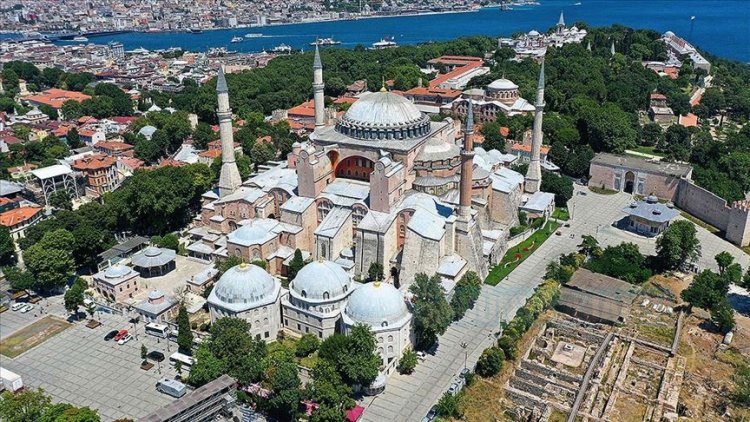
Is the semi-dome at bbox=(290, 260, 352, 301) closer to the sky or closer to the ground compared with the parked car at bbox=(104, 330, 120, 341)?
closer to the sky

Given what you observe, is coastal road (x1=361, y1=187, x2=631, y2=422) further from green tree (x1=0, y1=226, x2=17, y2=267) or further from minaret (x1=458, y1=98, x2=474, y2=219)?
green tree (x1=0, y1=226, x2=17, y2=267)

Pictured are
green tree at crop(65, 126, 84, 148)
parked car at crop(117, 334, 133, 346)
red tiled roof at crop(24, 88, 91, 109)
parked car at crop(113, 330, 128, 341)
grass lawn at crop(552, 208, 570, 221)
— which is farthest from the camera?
red tiled roof at crop(24, 88, 91, 109)

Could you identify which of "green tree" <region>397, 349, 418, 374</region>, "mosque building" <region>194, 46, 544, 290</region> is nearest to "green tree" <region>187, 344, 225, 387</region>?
"green tree" <region>397, 349, 418, 374</region>

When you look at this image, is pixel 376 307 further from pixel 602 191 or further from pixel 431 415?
pixel 602 191

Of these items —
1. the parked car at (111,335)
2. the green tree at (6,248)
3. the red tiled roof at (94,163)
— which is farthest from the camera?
the red tiled roof at (94,163)

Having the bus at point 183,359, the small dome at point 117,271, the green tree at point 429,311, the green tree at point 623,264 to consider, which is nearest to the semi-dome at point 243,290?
the bus at point 183,359

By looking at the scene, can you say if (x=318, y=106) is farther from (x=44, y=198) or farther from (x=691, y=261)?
(x=691, y=261)

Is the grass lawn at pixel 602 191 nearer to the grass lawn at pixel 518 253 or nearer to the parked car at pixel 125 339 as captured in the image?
the grass lawn at pixel 518 253
